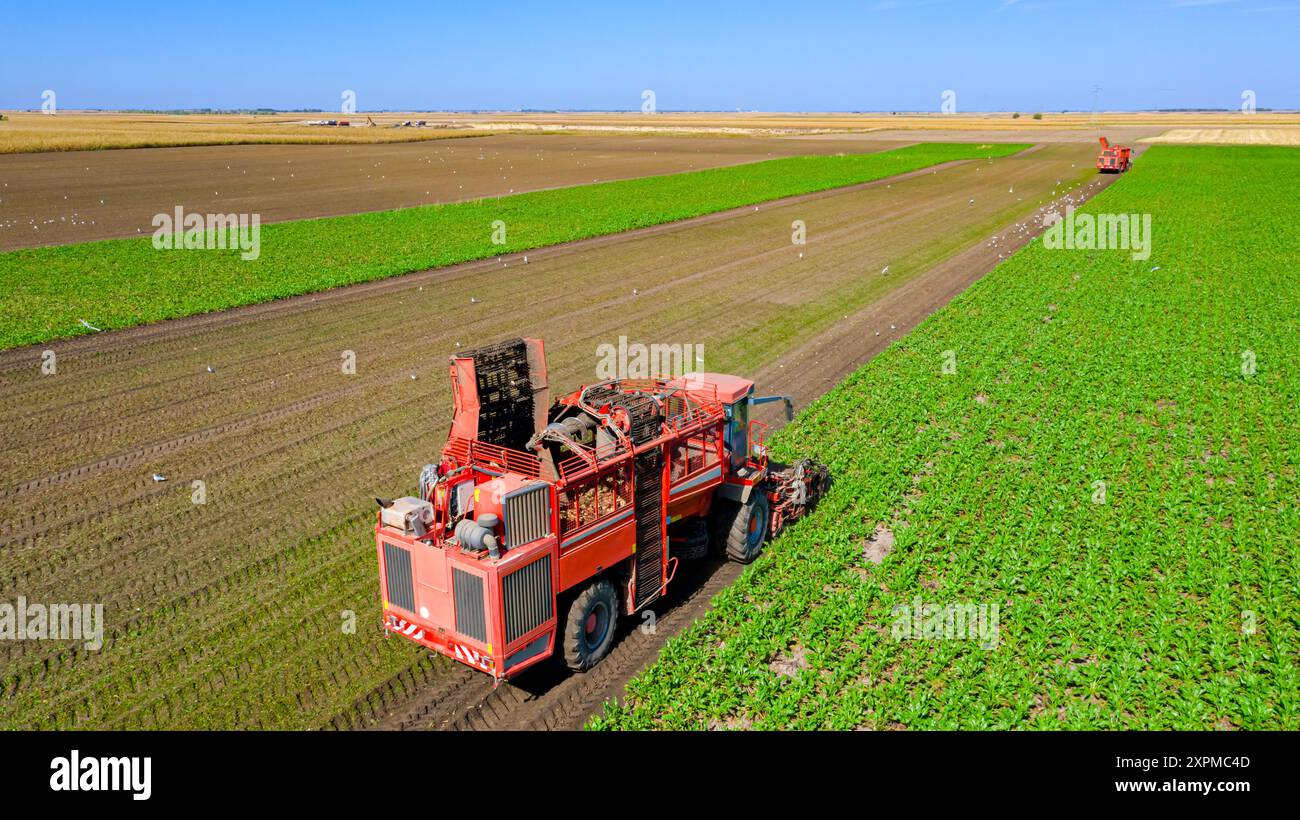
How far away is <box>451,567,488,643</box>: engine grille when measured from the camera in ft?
26.7

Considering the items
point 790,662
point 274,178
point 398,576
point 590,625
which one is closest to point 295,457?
point 398,576

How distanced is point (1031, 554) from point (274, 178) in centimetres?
6365

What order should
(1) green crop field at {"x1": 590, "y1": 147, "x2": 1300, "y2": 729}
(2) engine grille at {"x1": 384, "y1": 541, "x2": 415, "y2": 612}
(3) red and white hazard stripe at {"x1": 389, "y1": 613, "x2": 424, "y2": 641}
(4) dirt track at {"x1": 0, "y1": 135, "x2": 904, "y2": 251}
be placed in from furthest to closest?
(4) dirt track at {"x1": 0, "y1": 135, "x2": 904, "y2": 251} < (1) green crop field at {"x1": 590, "y1": 147, "x2": 1300, "y2": 729} < (3) red and white hazard stripe at {"x1": 389, "y1": 613, "x2": 424, "y2": 641} < (2) engine grille at {"x1": 384, "y1": 541, "x2": 415, "y2": 612}

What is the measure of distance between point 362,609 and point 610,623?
11.3ft

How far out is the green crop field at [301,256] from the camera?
23922 mm

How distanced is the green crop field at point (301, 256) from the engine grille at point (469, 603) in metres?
18.7

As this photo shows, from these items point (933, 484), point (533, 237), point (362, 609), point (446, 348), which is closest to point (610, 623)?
point (362, 609)

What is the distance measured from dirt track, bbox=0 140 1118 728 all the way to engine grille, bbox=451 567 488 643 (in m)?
1.23

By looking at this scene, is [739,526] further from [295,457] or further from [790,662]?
[295,457]

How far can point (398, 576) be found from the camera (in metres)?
8.87

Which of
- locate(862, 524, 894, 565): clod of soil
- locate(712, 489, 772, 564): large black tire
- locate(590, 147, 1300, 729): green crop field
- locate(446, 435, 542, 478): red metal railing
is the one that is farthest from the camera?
locate(862, 524, 894, 565): clod of soil

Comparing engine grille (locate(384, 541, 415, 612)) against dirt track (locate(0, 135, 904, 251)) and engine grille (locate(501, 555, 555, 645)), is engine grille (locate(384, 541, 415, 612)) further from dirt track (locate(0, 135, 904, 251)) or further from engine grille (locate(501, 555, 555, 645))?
dirt track (locate(0, 135, 904, 251))

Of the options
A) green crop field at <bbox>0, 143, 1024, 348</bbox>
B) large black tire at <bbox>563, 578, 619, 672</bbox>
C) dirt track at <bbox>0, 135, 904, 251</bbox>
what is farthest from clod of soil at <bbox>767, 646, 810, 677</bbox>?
dirt track at <bbox>0, 135, 904, 251</bbox>

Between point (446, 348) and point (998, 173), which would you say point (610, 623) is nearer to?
point (446, 348)
